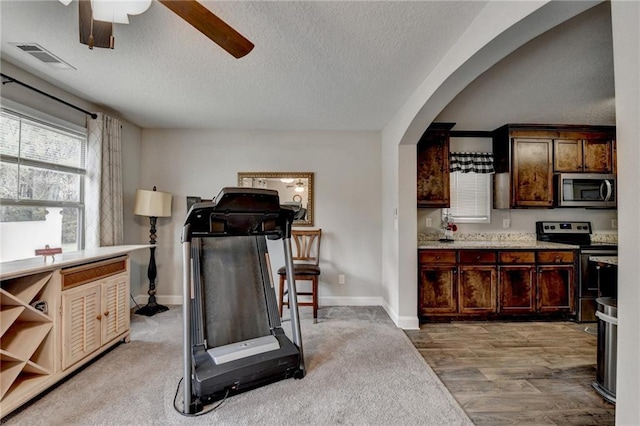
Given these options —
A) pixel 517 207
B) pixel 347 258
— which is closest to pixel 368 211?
pixel 347 258

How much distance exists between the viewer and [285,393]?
191 cm

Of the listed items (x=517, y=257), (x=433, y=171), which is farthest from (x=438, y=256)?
(x=433, y=171)

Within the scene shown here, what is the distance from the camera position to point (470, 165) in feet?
12.6

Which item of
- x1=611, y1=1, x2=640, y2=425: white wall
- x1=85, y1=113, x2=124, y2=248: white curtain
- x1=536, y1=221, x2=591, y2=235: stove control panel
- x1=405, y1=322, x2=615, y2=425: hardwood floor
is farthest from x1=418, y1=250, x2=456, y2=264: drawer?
x1=85, y1=113, x2=124, y2=248: white curtain

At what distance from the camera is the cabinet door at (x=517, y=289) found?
3244 mm

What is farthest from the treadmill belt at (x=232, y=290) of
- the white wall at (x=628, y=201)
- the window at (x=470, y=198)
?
the window at (x=470, y=198)

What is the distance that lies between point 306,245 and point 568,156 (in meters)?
3.53

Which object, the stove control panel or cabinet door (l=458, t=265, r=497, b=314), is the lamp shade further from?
the stove control panel

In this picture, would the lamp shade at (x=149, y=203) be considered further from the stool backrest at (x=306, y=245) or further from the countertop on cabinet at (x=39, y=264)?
the stool backrest at (x=306, y=245)

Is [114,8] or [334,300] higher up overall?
[114,8]

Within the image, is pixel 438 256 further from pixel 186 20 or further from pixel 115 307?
pixel 115 307

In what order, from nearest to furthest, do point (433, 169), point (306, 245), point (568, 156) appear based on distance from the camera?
point (433, 169) → point (568, 156) → point (306, 245)

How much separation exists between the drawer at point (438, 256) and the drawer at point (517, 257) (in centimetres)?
57

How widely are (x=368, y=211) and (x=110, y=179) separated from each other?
3.08 metres
